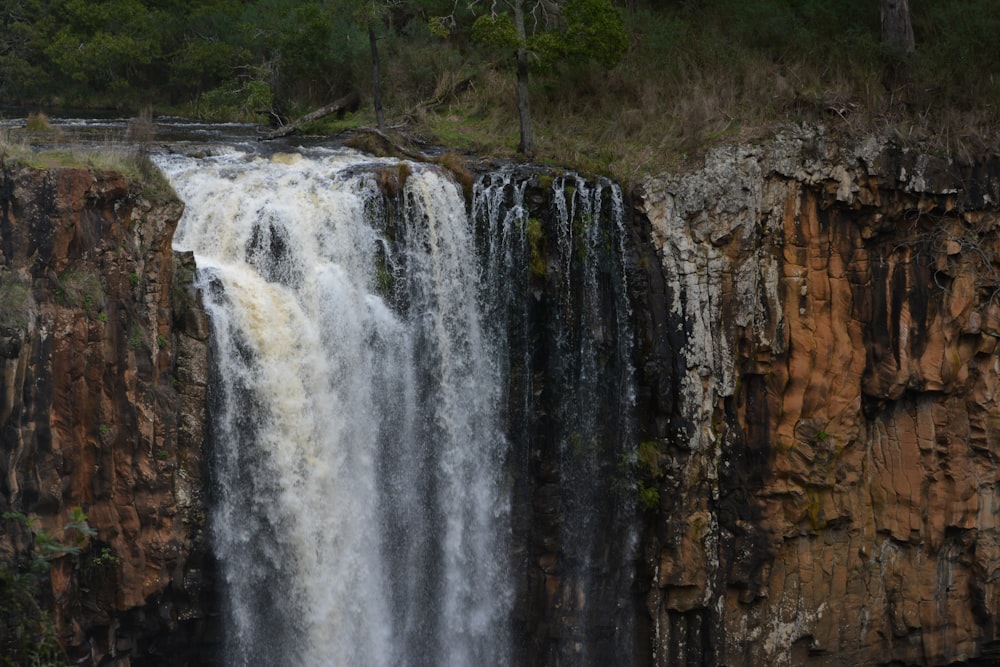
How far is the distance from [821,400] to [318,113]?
1412 centimetres

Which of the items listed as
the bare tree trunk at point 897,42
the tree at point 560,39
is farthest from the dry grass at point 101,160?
the bare tree trunk at point 897,42

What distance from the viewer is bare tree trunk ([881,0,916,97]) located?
23094mm

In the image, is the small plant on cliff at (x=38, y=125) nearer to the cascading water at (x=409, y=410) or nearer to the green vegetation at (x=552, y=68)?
the green vegetation at (x=552, y=68)

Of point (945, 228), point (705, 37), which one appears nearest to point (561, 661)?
point (945, 228)

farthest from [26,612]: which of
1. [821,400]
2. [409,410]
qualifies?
[821,400]

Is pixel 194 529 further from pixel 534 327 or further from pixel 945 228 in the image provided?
pixel 945 228

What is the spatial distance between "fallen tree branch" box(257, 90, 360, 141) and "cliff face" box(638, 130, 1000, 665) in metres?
9.51

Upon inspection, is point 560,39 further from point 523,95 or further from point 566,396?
point 566,396

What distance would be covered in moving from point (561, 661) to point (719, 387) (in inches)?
228

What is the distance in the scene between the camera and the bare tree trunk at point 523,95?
22.8 meters

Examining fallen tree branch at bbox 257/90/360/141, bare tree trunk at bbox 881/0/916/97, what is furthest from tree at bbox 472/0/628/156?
bare tree trunk at bbox 881/0/916/97

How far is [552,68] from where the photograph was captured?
23297mm

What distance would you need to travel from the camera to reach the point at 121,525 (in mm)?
16156

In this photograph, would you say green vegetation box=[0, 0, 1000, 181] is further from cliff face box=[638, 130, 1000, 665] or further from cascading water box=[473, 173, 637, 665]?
cascading water box=[473, 173, 637, 665]
